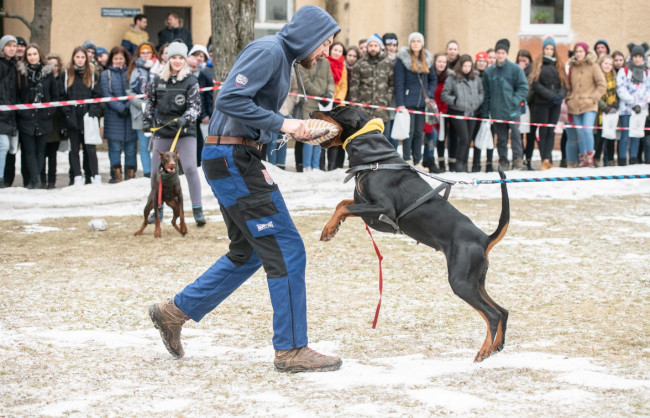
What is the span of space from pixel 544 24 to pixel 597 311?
495 inches

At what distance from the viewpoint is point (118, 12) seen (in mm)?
16781

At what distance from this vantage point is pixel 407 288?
6.64 meters

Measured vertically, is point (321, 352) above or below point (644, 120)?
below

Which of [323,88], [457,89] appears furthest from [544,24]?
[323,88]

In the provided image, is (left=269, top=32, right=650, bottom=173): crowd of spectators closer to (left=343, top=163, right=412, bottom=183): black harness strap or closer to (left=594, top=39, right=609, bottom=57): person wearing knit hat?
(left=594, top=39, right=609, bottom=57): person wearing knit hat

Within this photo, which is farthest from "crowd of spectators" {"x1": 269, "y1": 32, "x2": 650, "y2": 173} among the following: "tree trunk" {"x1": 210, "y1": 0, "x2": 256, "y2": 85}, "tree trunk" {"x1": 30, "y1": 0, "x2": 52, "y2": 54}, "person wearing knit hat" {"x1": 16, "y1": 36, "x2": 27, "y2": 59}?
"tree trunk" {"x1": 30, "y1": 0, "x2": 52, "y2": 54}

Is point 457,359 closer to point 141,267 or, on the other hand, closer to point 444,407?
point 444,407

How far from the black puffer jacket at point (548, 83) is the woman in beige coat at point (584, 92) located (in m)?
0.27

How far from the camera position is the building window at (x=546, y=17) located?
57.2 ft

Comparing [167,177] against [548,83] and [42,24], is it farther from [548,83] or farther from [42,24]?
[548,83]

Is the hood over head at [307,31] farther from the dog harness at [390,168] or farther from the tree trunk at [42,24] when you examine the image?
the tree trunk at [42,24]

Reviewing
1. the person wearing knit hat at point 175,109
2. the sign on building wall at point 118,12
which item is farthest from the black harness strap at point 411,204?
the sign on building wall at point 118,12

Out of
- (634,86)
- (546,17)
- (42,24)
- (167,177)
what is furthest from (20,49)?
(546,17)

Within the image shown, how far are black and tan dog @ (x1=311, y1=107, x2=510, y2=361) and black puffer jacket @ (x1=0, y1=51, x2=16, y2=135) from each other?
281 inches
